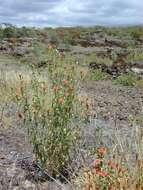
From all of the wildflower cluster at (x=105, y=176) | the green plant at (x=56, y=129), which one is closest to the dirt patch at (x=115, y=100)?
the green plant at (x=56, y=129)

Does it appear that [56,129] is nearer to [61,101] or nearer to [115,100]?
[61,101]

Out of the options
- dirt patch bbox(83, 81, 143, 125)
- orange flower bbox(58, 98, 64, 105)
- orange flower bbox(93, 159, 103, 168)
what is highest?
orange flower bbox(58, 98, 64, 105)

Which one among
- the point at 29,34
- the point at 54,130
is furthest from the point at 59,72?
the point at 29,34

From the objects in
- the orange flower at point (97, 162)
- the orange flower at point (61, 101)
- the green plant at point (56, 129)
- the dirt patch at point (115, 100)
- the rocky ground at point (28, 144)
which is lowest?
the dirt patch at point (115, 100)

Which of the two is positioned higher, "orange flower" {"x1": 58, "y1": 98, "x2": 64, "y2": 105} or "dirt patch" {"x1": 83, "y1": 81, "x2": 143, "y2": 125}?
"orange flower" {"x1": 58, "y1": 98, "x2": 64, "y2": 105}

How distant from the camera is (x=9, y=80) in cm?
1184

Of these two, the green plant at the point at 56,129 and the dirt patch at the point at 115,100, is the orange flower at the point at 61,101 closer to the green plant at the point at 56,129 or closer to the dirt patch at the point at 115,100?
the green plant at the point at 56,129

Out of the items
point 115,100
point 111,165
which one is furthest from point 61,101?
point 115,100

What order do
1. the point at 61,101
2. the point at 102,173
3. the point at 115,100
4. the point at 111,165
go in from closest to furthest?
the point at 102,173 < the point at 111,165 < the point at 61,101 < the point at 115,100

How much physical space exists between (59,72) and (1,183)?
1.37m

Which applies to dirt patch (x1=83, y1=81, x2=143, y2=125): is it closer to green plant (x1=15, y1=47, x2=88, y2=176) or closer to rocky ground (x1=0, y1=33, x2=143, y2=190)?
rocky ground (x1=0, y1=33, x2=143, y2=190)

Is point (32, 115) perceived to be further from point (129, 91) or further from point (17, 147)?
point (129, 91)

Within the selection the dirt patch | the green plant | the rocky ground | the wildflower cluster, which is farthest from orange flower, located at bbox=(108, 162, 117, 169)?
→ the dirt patch

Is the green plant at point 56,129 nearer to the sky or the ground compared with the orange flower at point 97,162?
nearer to the ground
